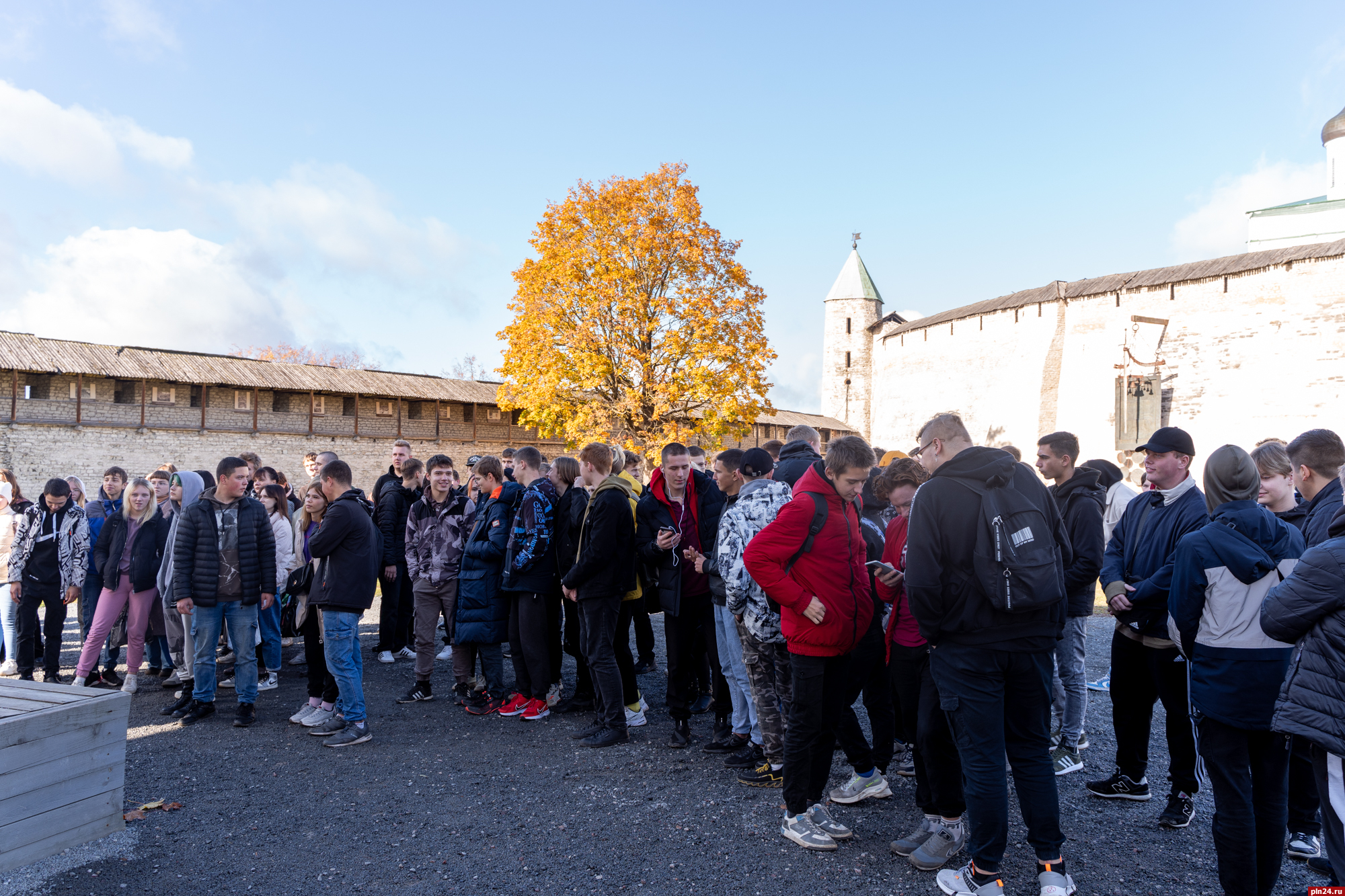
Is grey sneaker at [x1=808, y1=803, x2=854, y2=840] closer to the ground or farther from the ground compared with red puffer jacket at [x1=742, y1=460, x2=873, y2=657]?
closer to the ground

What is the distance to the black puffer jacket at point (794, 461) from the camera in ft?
14.7

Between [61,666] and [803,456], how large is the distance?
7401 millimetres

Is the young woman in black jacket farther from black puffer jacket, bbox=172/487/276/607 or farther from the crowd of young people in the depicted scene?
black puffer jacket, bbox=172/487/276/607

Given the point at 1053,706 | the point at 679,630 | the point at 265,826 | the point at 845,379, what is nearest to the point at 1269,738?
the point at 1053,706

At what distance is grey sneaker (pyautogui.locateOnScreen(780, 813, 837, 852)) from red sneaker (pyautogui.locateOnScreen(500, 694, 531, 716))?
2799mm

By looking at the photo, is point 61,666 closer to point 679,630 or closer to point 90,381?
point 679,630

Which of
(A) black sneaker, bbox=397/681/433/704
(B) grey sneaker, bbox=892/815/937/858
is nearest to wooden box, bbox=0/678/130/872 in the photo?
(A) black sneaker, bbox=397/681/433/704

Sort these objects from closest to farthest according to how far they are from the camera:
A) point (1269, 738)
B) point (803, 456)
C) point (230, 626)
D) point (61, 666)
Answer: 1. point (1269, 738)
2. point (803, 456)
3. point (230, 626)
4. point (61, 666)

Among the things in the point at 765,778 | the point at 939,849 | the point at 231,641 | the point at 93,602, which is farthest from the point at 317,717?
the point at 939,849

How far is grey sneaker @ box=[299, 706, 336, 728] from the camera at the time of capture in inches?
211

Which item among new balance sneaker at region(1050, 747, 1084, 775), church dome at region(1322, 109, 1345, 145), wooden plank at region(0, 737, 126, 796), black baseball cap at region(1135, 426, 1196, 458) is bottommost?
Answer: new balance sneaker at region(1050, 747, 1084, 775)

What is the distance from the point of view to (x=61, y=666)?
7.08 m

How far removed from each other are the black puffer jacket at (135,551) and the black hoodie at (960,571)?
624 centimetres

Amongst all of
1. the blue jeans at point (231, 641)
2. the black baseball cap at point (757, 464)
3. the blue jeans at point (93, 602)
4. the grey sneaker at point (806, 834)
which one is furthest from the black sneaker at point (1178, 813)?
the blue jeans at point (93, 602)
